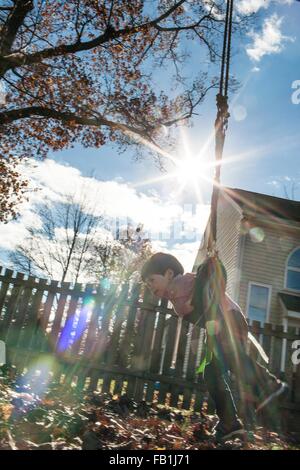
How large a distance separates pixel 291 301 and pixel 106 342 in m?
9.29

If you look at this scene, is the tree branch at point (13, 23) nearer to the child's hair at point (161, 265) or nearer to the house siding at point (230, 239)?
the house siding at point (230, 239)

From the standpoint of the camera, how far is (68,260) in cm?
2597

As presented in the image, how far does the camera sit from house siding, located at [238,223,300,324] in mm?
13461

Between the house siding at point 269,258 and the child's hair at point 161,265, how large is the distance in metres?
10.4

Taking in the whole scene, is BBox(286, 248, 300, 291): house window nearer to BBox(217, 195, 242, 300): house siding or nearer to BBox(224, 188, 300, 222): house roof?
BBox(224, 188, 300, 222): house roof

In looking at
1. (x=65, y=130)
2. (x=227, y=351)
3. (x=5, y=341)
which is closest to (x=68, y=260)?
(x=65, y=130)

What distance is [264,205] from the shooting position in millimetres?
15266

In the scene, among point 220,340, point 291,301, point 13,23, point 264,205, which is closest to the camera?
point 220,340

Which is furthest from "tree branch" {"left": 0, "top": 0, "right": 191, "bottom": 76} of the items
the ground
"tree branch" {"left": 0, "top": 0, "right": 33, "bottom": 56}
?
the ground

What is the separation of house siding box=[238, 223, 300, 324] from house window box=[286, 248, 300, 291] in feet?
0.72

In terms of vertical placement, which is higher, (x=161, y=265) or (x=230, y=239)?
(x=230, y=239)

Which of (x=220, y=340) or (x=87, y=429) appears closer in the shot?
(x=87, y=429)

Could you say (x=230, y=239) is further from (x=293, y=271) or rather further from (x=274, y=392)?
(x=274, y=392)

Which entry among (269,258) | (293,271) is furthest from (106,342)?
(293,271)
